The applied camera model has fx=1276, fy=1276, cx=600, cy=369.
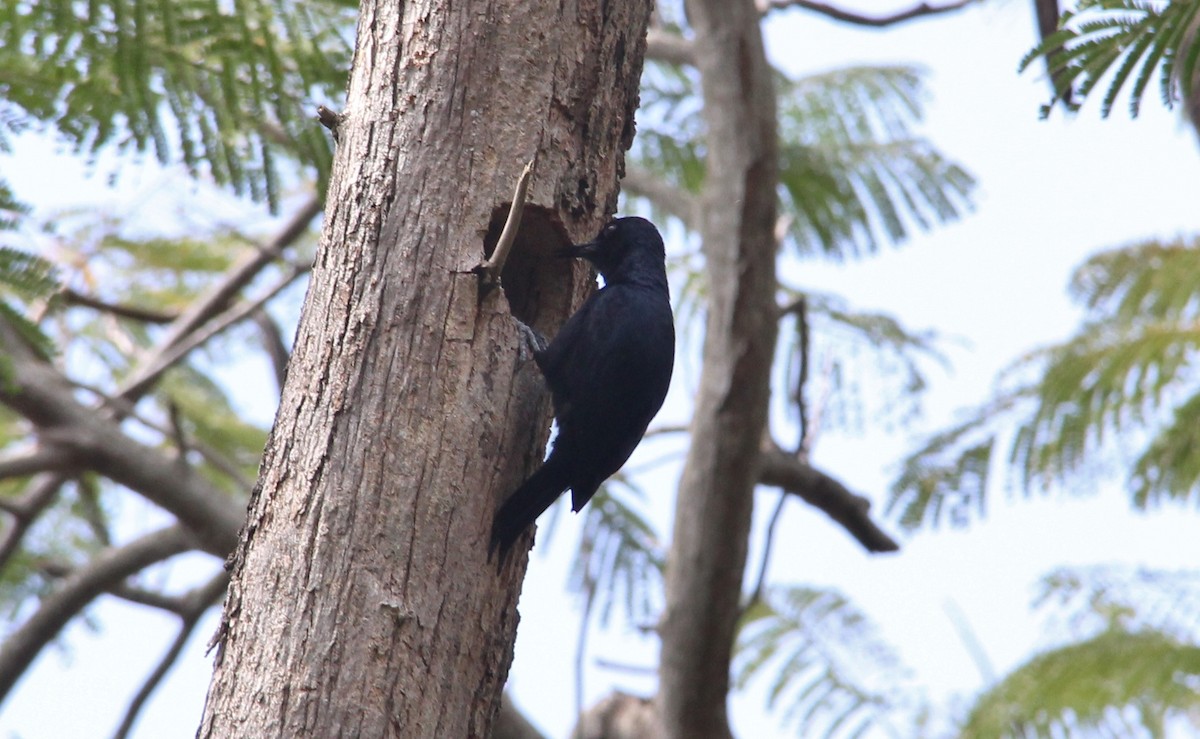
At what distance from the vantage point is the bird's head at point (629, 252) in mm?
3799

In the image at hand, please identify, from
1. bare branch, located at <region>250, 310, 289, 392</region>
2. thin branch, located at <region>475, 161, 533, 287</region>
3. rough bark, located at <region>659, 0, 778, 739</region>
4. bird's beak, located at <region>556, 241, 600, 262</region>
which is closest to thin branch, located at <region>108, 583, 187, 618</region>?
bare branch, located at <region>250, 310, 289, 392</region>

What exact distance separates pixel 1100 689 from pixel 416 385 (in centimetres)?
397

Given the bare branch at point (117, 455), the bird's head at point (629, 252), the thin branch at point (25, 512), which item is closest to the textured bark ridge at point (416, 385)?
the bird's head at point (629, 252)

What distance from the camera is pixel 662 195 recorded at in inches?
243

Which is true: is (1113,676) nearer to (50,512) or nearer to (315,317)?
(315,317)

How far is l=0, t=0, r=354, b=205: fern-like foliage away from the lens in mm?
4570

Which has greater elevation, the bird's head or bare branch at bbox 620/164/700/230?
bare branch at bbox 620/164/700/230

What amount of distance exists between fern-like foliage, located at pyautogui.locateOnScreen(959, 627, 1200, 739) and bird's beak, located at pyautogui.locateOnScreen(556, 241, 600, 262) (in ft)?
10.9

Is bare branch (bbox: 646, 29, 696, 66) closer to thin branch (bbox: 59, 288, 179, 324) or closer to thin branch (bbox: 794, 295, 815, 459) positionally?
thin branch (bbox: 794, 295, 815, 459)

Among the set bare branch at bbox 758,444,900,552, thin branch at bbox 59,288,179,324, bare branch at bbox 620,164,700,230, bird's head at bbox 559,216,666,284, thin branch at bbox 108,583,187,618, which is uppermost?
bare branch at bbox 620,164,700,230

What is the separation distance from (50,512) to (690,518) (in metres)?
5.10

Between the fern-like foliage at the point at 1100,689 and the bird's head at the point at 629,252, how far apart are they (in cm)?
280

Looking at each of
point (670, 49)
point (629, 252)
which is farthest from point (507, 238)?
point (670, 49)

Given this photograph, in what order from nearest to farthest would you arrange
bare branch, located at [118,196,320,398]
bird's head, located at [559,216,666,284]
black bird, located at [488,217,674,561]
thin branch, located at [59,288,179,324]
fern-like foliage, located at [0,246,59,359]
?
1. black bird, located at [488,217,674,561]
2. bird's head, located at [559,216,666,284]
3. fern-like foliage, located at [0,246,59,359]
4. thin branch, located at [59,288,179,324]
5. bare branch, located at [118,196,320,398]
